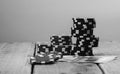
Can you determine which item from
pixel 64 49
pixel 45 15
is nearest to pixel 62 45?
pixel 64 49

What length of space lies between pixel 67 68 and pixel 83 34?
0.60 m

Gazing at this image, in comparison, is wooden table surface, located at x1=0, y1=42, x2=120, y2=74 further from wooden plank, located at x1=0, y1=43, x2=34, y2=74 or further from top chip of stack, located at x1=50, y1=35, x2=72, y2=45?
top chip of stack, located at x1=50, y1=35, x2=72, y2=45

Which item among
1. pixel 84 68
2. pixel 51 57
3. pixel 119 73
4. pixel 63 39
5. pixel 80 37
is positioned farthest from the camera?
pixel 63 39

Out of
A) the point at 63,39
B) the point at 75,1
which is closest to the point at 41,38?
the point at 75,1

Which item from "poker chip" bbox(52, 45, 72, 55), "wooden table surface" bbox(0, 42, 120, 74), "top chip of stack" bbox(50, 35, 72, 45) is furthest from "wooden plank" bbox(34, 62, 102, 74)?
"top chip of stack" bbox(50, 35, 72, 45)

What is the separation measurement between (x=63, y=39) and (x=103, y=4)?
74.2 inches

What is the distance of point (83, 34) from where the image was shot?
2469 millimetres

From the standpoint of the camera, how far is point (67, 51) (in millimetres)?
2500

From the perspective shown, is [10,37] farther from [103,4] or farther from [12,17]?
[103,4]

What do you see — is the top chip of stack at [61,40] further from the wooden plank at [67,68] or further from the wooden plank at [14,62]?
the wooden plank at [67,68]

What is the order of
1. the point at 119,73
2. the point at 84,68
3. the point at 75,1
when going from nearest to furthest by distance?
the point at 119,73
the point at 84,68
the point at 75,1

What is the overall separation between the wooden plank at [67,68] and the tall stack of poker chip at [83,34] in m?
0.41

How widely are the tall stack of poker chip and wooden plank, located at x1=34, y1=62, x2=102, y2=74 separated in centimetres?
41

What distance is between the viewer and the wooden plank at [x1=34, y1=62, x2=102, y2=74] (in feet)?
5.98
